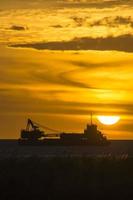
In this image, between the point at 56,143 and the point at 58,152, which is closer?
the point at 58,152

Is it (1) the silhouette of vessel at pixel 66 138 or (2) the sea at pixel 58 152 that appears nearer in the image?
(2) the sea at pixel 58 152

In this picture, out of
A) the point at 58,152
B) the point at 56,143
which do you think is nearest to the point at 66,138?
the point at 56,143

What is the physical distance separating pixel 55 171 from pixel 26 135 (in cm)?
12629

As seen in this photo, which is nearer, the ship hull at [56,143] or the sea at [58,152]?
the sea at [58,152]

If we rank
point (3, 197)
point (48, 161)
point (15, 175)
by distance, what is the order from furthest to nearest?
1. point (48, 161)
2. point (15, 175)
3. point (3, 197)

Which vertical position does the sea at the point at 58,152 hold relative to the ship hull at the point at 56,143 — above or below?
below

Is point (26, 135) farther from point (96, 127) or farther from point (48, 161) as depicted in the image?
point (48, 161)

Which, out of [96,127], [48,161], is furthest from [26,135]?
[48,161]

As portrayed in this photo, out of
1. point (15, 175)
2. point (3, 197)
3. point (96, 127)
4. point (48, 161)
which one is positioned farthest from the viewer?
point (96, 127)

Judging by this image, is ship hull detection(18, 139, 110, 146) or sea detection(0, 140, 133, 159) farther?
ship hull detection(18, 139, 110, 146)

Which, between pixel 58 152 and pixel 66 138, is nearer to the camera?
pixel 58 152

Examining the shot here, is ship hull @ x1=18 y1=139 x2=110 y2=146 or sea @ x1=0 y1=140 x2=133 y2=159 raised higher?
ship hull @ x1=18 y1=139 x2=110 y2=146

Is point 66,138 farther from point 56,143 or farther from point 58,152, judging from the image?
point 58,152

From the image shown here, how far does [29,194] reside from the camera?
38969mm
